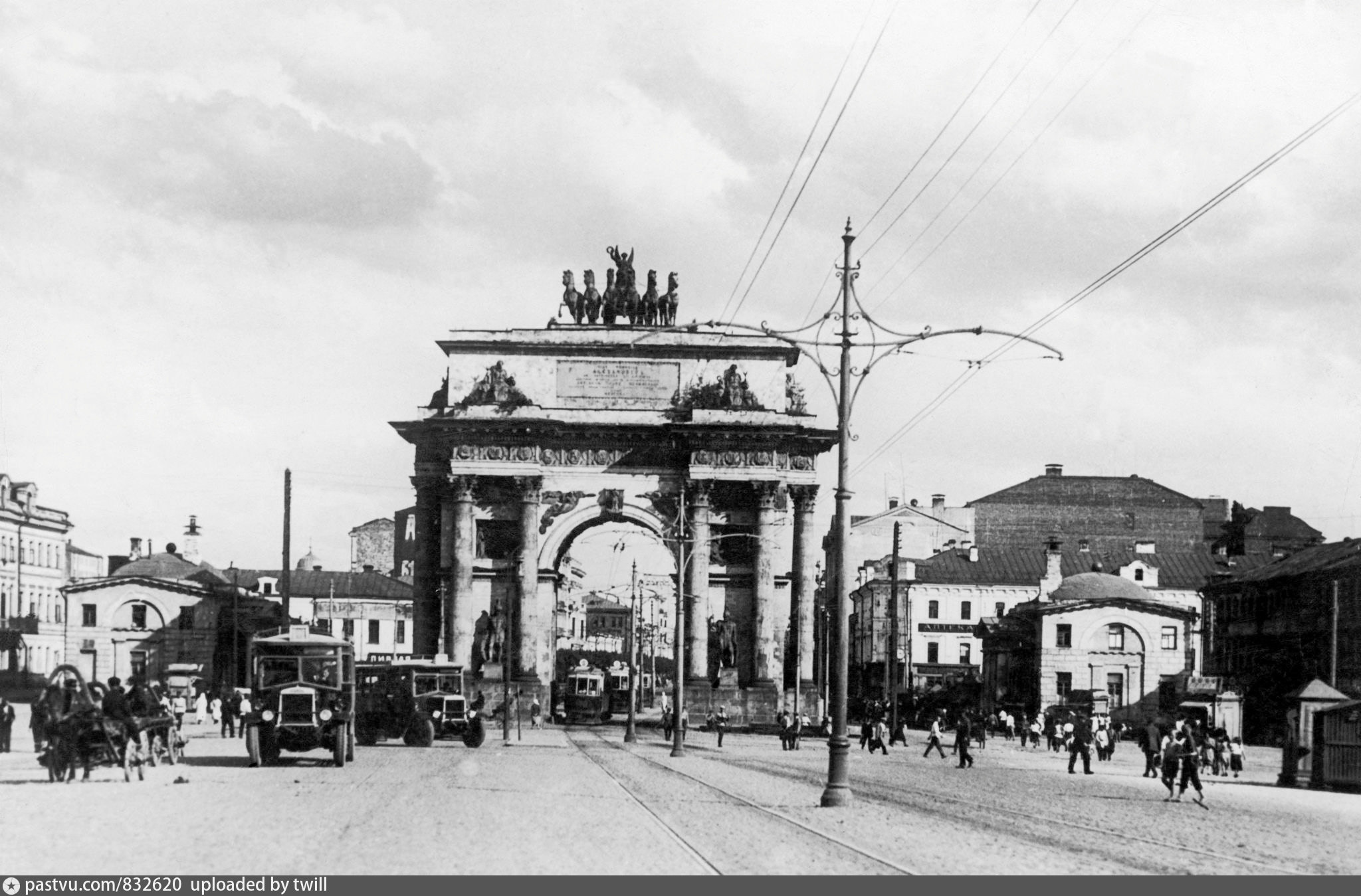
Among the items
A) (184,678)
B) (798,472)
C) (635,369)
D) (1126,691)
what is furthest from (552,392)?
(1126,691)

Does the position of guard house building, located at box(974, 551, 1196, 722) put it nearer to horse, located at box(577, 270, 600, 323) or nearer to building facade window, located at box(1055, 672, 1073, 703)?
building facade window, located at box(1055, 672, 1073, 703)

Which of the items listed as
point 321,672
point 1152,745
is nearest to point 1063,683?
point 1152,745

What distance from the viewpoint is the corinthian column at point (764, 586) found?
61406 mm

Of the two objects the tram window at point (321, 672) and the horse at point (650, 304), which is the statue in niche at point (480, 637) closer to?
the horse at point (650, 304)

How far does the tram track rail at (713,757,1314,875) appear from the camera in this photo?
53.4 feet

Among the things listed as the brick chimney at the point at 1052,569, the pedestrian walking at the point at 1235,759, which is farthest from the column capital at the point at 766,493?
the brick chimney at the point at 1052,569

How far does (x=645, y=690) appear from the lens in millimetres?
114312

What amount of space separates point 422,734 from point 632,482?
21699mm

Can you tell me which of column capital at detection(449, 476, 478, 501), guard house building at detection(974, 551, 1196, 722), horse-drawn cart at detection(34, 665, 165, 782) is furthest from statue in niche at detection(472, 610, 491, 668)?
horse-drawn cart at detection(34, 665, 165, 782)

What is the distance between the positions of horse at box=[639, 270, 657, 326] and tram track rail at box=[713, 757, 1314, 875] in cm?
2955

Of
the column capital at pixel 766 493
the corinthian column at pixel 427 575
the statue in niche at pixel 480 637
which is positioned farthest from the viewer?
the corinthian column at pixel 427 575

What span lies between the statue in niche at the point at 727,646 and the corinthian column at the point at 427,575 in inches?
423

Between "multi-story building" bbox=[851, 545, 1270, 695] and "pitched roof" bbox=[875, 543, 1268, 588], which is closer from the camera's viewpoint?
"pitched roof" bbox=[875, 543, 1268, 588]

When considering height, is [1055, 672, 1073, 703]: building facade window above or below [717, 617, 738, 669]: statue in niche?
below
